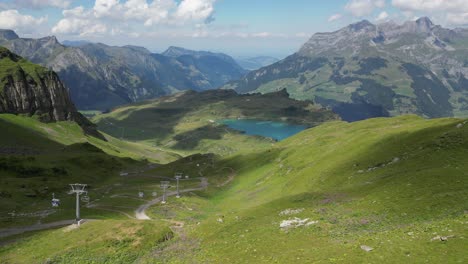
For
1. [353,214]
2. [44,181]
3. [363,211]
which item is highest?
[363,211]

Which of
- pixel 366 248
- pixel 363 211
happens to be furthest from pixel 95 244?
pixel 366 248

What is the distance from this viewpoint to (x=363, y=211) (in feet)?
179

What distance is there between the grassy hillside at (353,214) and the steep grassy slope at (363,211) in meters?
0.14

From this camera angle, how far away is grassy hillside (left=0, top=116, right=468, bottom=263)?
3819 cm

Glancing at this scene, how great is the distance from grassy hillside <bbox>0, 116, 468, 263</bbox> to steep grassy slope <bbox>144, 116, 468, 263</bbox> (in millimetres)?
137

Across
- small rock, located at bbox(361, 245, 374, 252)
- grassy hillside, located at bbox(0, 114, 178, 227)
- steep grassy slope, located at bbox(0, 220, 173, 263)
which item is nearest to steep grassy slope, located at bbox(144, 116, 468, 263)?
small rock, located at bbox(361, 245, 374, 252)

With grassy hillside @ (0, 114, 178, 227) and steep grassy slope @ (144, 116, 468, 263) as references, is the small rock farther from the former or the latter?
grassy hillside @ (0, 114, 178, 227)

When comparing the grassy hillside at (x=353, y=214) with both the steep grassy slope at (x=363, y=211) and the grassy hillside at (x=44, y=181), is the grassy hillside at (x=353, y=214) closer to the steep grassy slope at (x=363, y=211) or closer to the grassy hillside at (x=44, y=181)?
the steep grassy slope at (x=363, y=211)

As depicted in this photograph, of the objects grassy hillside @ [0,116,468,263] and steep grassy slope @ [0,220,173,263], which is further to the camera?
steep grassy slope @ [0,220,173,263]

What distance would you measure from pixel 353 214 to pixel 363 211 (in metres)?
1.47

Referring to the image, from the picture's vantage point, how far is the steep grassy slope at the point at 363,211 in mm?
37906

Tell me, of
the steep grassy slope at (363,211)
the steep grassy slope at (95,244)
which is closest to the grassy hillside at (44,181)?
the steep grassy slope at (95,244)

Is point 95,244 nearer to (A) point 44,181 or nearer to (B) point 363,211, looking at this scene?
(B) point 363,211

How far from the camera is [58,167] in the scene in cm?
15650
